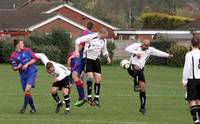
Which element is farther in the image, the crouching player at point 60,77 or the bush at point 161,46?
the bush at point 161,46

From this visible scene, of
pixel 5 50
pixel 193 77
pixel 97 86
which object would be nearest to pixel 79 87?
pixel 97 86

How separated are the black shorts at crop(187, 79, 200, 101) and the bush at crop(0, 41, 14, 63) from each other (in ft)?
121

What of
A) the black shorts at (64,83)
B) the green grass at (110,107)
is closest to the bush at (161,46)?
the green grass at (110,107)

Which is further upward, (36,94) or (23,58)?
(23,58)

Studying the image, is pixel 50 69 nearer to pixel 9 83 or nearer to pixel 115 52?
pixel 9 83

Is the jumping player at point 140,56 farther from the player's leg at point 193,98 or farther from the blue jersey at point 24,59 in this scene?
the player's leg at point 193,98

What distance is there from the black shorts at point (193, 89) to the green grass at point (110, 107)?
1.64 meters

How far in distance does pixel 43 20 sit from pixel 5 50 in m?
13.3

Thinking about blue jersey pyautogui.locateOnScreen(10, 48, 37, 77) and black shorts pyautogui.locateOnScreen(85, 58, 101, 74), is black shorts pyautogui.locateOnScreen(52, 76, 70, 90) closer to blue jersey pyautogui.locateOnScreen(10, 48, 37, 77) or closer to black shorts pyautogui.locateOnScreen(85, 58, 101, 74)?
blue jersey pyautogui.locateOnScreen(10, 48, 37, 77)

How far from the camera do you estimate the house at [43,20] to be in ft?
213

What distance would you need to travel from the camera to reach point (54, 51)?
168 feet

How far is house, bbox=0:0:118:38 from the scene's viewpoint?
2552 inches

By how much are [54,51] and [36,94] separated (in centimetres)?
2510

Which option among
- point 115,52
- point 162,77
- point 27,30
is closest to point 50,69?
point 162,77
